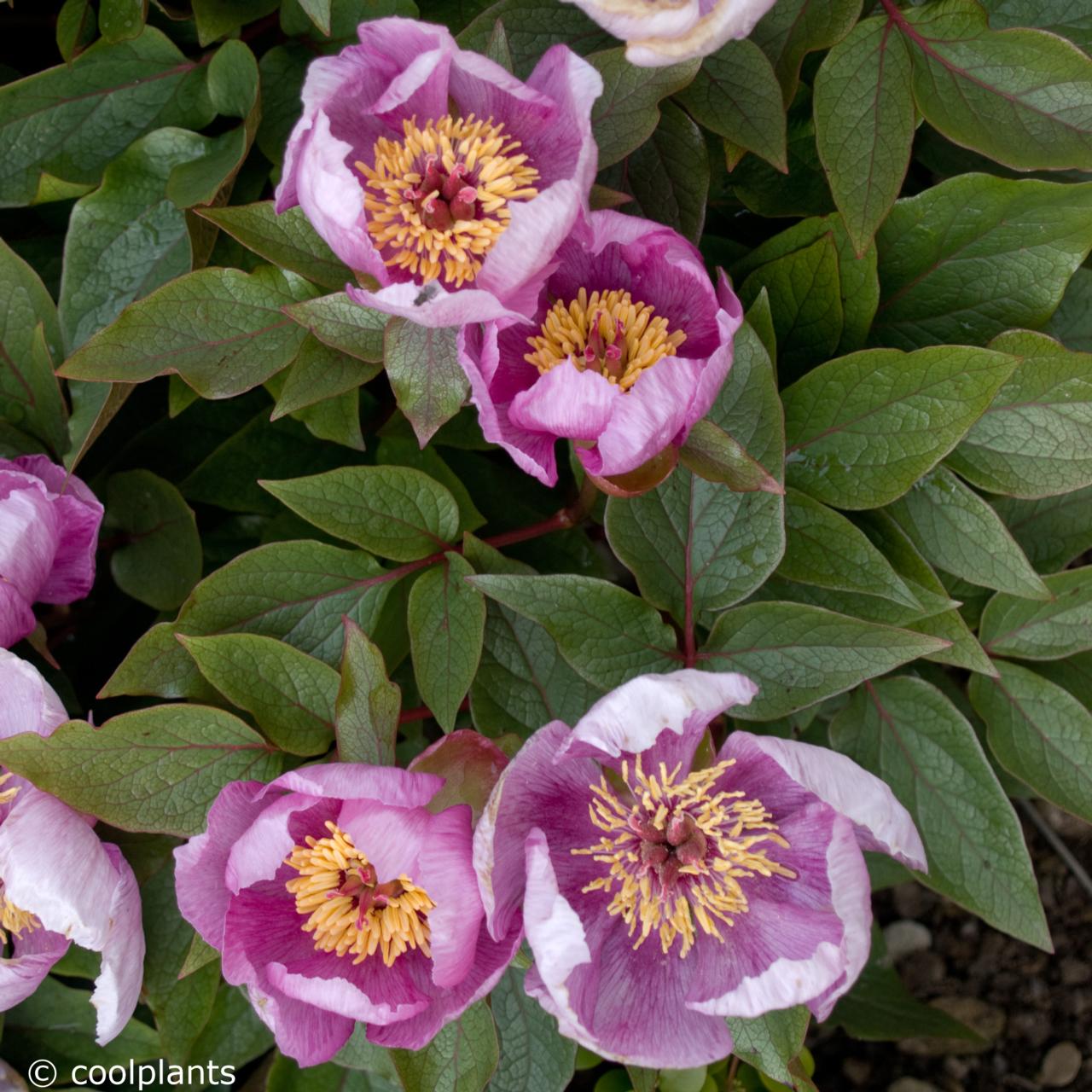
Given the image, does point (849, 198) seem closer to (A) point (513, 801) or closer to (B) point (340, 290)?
(B) point (340, 290)

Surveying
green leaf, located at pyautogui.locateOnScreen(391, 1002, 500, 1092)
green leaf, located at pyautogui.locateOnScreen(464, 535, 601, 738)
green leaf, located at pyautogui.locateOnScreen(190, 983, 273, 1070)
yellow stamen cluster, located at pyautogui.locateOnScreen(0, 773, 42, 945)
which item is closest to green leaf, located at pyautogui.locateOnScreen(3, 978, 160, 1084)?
green leaf, located at pyautogui.locateOnScreen(190, 983, 273, 1070)

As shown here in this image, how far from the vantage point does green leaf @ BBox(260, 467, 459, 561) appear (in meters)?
0.80

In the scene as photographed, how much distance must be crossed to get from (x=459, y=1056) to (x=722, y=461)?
0.44m

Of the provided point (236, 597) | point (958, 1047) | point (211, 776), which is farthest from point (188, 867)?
point (958, 1047)

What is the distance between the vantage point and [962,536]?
0.83m

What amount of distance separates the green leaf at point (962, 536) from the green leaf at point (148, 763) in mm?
490

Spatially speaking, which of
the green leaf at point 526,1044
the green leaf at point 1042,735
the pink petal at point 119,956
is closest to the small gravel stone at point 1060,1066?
the green leaf at point 1042,735

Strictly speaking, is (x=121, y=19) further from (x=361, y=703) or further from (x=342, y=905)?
(x=342, y=905)

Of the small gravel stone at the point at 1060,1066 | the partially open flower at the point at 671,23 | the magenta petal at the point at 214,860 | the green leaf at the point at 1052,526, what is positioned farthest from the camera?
the small gravel stone at the point at 1060,1066

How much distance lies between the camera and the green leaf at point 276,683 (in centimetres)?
77

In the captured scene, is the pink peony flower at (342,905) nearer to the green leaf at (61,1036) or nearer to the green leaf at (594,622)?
the green leaf at (594,622)

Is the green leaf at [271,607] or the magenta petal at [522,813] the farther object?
the green leaf at [271,607]

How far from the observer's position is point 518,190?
0.70 m

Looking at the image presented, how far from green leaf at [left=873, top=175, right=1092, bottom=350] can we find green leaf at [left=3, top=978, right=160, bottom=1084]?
0.90 m
